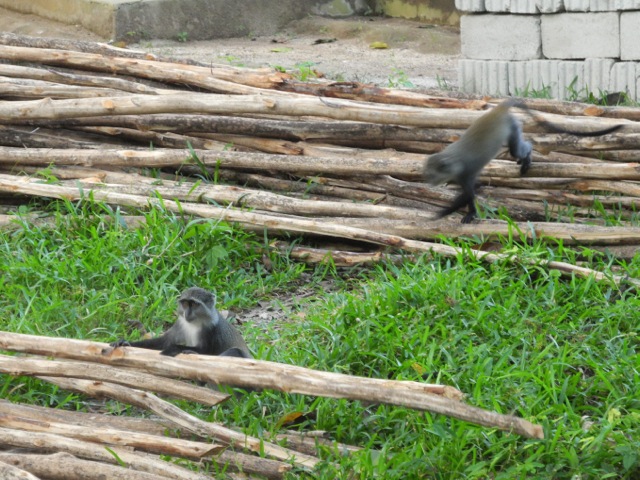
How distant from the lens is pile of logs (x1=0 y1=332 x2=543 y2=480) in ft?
11.3

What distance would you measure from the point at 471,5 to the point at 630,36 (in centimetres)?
157

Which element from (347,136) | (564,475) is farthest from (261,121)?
(564,475)

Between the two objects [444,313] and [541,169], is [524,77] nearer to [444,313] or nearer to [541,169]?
[541,169]

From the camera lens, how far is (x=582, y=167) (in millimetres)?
5773

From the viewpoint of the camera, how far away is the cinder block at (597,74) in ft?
29.0

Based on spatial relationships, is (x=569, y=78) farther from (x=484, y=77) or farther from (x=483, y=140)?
(x=483, y=140)

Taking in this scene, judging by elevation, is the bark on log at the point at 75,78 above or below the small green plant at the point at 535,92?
above

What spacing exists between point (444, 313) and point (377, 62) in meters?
7.39

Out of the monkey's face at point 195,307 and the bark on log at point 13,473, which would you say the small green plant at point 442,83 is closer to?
the monkey's face at point 195,307

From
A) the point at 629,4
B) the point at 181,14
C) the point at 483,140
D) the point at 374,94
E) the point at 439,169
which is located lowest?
the point at 439,169

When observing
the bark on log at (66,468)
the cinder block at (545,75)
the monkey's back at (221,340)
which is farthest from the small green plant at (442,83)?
the bark on log at (66,468)

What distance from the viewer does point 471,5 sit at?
30.6 ft

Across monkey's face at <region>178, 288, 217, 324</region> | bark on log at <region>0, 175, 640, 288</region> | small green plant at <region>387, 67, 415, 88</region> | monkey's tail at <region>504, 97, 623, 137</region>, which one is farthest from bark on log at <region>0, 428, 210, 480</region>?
small green plant at <region>387, 67, 415, 88</region>

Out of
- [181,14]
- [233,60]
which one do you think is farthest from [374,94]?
[181,14]
